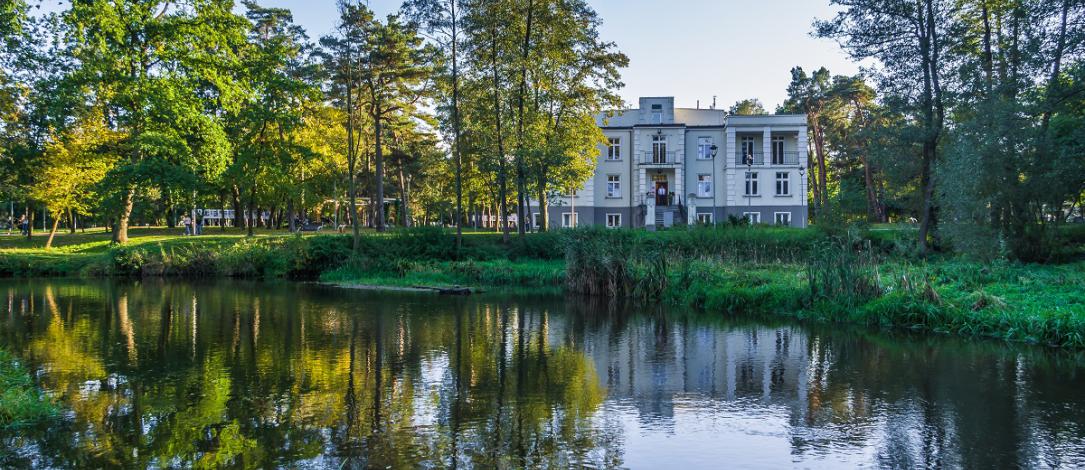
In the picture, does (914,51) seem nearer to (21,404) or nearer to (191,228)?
(21,404)

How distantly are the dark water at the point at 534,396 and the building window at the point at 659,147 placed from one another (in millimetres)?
31687

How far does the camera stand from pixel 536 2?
1267 inches

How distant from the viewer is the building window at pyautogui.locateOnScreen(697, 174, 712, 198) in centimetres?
4797

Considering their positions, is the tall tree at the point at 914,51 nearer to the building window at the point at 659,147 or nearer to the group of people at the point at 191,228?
the building window at the point at 659,147

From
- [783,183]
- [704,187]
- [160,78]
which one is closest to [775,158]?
[783,183]

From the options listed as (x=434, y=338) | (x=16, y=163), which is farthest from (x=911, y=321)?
(x=16, y=163)

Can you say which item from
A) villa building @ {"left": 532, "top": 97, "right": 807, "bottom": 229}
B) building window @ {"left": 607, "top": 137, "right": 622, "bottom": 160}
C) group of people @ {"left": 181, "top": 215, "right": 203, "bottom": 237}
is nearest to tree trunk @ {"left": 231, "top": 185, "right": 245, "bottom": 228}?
group of people @ {"left": 181, "top": 215, "right": 203, "bottom": 237}

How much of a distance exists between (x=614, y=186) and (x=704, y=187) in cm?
612

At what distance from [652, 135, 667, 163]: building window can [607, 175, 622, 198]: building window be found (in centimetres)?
289

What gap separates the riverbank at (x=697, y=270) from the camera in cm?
1545

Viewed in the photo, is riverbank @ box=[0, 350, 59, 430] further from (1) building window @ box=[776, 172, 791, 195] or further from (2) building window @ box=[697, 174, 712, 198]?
(1) building window @ box=[776, 172, 791, 195]

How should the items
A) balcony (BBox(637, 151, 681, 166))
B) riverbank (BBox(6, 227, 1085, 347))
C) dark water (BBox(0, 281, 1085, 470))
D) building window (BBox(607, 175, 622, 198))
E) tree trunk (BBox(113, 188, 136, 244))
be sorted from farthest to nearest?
building window (BBox(607, 175, 622, 198)), balcony (BBox(637, 151, 681, 166)), tree trunk (BBox(113, 188, 136, 244)), riverbank (BBox(6, 227, 1085, 347)), dark water (BBox(0, 281, 1085, 470))

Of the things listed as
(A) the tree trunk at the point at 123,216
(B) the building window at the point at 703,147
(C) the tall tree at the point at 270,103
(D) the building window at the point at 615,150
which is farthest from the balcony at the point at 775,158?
(A) the tree trunk at the point at 123,216

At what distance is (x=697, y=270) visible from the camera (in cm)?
2195
